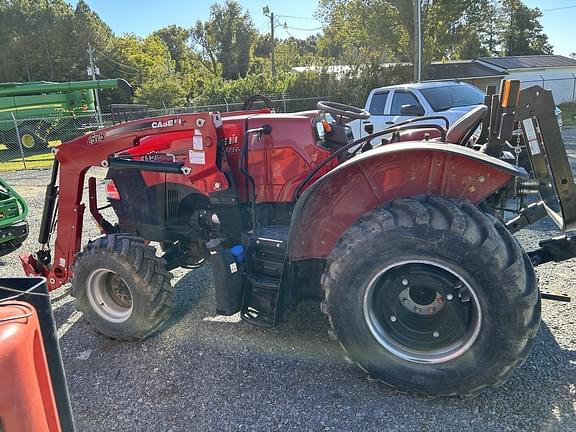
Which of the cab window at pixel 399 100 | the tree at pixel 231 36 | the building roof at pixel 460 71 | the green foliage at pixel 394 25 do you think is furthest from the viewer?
the tree at pixel 231 36

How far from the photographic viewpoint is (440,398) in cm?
281

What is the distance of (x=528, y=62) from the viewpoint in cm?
3778

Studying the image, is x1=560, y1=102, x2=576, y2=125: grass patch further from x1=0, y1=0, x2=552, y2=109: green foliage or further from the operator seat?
the operator seat

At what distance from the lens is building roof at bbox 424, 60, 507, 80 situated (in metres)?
32.1

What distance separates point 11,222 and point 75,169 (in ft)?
10.1

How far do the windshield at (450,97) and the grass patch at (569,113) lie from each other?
569 inches

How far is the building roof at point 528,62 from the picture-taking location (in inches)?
1401

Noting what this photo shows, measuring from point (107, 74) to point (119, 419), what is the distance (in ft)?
148

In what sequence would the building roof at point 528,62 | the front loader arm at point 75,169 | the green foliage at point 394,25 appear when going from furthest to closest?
the building roof at point 528,62 → the green foliage at point 394,25 → the front loader arm at point 75,169

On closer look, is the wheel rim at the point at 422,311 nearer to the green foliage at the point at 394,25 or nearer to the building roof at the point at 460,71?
the green foliage at the point at 394,25

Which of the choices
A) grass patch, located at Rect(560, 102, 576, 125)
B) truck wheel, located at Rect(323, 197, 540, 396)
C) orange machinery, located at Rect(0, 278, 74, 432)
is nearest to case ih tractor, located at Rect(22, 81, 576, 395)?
truck wheel, located at Rect(323, 197, 540, 396)

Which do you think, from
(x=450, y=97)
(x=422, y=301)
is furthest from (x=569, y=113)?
(x=422, y=301)

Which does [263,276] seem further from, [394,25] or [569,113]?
[569,113]

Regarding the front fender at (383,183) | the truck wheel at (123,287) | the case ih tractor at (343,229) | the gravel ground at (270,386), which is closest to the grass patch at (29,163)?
the case ih tractor at (343,229)
